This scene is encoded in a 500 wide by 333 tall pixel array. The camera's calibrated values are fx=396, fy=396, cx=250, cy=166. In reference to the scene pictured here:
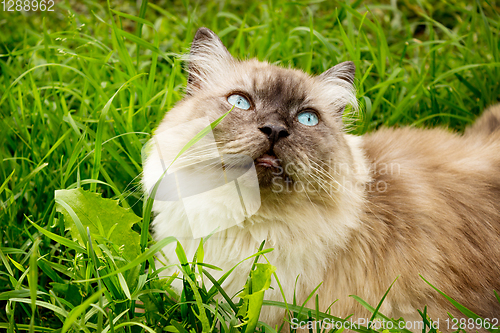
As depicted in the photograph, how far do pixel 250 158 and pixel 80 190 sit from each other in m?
0.78

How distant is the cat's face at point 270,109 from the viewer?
5.69ft

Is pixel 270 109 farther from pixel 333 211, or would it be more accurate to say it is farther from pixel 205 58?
pixel 205 58

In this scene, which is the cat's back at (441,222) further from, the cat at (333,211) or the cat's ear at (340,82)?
the cat's ear at (340,82)

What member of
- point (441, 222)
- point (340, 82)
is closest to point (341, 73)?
point (340, 82)

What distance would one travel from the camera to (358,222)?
1.91 meters

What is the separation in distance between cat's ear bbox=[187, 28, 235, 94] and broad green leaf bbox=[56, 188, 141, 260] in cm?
82

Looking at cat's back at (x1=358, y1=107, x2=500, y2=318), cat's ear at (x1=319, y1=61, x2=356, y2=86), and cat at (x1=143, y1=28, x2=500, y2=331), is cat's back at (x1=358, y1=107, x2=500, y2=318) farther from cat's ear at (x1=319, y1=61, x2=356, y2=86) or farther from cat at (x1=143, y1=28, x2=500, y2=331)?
cat's ear at (x1=319, y1=61, x2=356, y2=86)

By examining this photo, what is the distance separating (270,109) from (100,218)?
0.93 meters

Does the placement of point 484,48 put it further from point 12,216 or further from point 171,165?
point 12,216

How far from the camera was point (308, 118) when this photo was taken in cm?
205

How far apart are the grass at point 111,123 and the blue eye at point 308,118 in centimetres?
76

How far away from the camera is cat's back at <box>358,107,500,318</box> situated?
1.92 meters

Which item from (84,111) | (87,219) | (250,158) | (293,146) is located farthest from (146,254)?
(84,111)

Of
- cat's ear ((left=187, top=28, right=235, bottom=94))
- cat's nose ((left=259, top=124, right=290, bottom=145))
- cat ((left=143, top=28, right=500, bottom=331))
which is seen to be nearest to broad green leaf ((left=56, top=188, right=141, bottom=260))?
cat ((left=143, top=28, right=500, bottom=331))
